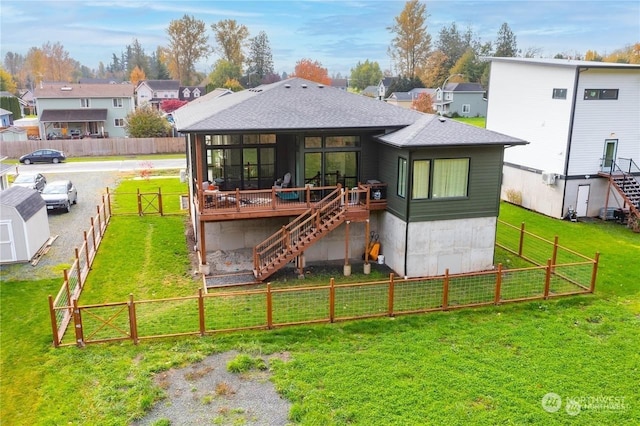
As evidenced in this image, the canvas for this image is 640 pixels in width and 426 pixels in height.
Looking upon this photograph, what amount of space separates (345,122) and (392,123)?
5.65 ft

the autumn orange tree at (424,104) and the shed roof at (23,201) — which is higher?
the autumn orange tree at (424,104)

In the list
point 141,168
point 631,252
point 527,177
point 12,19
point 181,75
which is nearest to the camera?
point 631,252

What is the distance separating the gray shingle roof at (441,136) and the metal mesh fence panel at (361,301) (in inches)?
177

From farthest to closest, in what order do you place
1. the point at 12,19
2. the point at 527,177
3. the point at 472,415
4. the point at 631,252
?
the point at 12,19
the point at 527,177
the point at 631,252
the point at 472,415

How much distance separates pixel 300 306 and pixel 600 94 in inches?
733

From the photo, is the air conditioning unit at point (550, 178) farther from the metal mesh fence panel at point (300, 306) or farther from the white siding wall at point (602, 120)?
the metal mesh fence panel at point (300, 306)

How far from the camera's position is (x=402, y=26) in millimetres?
80938

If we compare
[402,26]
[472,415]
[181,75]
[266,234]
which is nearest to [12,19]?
[181,75]

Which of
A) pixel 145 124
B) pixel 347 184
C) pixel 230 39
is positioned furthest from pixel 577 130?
pixel 230 39

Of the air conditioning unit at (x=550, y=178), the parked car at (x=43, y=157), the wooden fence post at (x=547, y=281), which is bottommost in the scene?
the wooden fence post at (x=547, y=281)

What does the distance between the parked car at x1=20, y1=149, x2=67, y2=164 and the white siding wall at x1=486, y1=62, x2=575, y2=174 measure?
33.7 meters

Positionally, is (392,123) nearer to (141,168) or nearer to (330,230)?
(330,230)

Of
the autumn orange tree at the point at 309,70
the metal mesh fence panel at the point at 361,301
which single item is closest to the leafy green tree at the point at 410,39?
the autumn orange tree at the point at 309,70

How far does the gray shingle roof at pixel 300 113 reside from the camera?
16.2 metres
